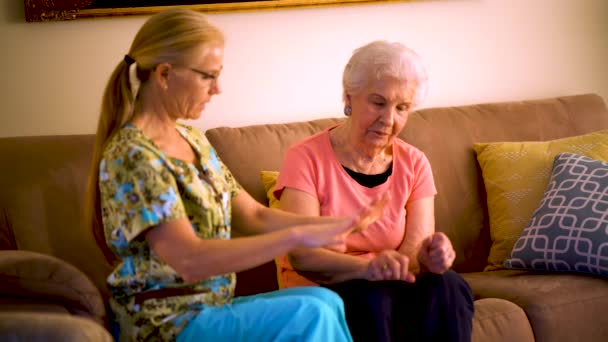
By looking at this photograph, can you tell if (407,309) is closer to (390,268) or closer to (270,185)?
(390,268)

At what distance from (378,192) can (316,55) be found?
927 millimetres

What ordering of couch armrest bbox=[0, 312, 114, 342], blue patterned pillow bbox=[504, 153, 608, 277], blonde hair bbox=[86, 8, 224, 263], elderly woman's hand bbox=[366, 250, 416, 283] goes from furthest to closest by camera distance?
blue patterned pillow bbox=[504, 153, 608, 277] → elderly woman's hand bbox=[366, 250, 416, 283] → blonde hair bbox=[86, 8, 224, 263] → couch armrest bbox=[0, 312, 114, 342]

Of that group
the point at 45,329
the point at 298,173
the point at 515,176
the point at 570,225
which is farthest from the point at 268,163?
the point at 45,329

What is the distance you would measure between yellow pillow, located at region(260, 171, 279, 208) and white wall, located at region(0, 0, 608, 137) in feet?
1.47

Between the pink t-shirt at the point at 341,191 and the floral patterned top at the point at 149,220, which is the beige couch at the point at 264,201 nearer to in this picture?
the floral patterned top at the point at 149,220

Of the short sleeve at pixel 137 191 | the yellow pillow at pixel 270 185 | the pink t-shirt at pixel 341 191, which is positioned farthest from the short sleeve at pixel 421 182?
the short sleeve at pixel 137 191

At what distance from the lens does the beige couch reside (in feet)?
6.79

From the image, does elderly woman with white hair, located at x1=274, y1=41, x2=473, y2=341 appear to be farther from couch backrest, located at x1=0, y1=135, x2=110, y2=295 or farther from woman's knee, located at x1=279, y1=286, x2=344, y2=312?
couch backrest, located at x1=0, y1=135, x2=110, y2=295

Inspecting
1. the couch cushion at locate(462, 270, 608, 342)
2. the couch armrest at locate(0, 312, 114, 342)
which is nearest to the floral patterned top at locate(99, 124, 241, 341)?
the couch armrest at locate(0, 312, 114, 342)

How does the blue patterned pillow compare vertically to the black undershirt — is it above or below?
below

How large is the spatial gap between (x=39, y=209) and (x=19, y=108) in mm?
511

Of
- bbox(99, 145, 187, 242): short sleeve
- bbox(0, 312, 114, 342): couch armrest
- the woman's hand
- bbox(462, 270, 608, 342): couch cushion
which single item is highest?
bbox(99, 145, 187, 242): short sleeve

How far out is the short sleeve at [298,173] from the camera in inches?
98.7

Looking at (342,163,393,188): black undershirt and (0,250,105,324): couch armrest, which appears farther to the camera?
(342,163,393,188): black undershirt
